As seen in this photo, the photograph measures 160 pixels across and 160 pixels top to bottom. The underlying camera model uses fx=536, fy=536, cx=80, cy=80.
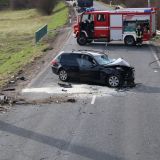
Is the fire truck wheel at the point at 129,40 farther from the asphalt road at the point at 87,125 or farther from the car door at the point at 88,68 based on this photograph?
the car door at the point at 88,68

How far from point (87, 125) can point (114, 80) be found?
7511 millimetres

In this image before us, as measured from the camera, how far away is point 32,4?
376 ft

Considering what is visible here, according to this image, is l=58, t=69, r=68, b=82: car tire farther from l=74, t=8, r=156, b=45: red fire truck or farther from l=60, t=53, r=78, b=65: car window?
l=74, t=8, r=156, b=45: red fire truck

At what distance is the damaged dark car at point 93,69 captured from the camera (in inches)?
1010

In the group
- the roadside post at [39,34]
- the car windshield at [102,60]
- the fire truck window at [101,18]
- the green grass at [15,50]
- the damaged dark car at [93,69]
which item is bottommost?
the green grass at [15,50]

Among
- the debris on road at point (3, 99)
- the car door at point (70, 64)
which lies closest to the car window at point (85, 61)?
the car door at point (70, 64)

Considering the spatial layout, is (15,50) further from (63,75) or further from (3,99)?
(3,99)

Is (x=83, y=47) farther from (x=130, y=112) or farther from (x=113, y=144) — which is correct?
(x=113, y=144)

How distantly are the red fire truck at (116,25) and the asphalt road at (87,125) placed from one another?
13.9 meters

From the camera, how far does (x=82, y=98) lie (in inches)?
920

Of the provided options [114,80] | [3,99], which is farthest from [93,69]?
[3,99]

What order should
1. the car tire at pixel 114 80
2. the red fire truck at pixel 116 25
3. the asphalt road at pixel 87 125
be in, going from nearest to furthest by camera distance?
the asphalt road at pixel 87 125 → the car tire at pixel 114 80 → the red fire truck at pixel 116 25

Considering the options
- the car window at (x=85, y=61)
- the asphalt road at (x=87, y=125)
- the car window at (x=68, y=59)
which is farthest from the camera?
the car window at (x=68, y=59)

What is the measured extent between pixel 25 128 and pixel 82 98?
5608 mm
